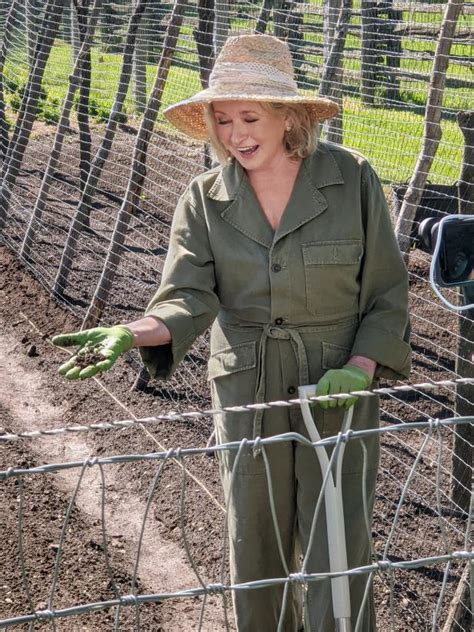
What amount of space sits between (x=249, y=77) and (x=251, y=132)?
16 centimetres

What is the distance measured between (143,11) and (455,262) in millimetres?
4711

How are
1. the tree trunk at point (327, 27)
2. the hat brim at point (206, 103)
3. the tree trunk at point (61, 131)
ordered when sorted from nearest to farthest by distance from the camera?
1. the hat brim at point (206, 103)
2. the tree trunk at point (327, 27)
3. the tree trunk at point (61, 131)

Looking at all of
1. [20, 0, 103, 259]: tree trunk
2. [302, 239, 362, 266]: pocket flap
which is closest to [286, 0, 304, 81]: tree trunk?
[20, 0, 103, 259]: tree trunk

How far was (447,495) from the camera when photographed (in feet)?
13.9

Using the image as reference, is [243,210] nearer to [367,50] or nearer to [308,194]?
[308,194]

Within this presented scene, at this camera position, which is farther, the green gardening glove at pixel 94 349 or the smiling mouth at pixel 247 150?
the smiling mouth at pixel 247 150

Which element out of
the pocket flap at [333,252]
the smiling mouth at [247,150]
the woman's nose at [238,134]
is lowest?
the pocket flap at [333,252]

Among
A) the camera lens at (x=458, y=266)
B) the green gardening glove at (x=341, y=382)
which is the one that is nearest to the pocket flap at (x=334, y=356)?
the green gardening glove at (x=341, y=382)

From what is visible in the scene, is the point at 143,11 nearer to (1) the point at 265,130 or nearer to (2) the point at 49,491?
(2) the point at 49,491

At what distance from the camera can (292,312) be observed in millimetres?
2846

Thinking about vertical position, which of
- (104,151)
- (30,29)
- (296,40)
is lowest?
(104,151)

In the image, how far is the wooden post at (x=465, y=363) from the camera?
3.85 metres

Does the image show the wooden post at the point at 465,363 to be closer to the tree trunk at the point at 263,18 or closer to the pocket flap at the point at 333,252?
the pocket flap at the point at 333,252

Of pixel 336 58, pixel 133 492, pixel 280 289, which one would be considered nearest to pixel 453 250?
pixel 280 289
